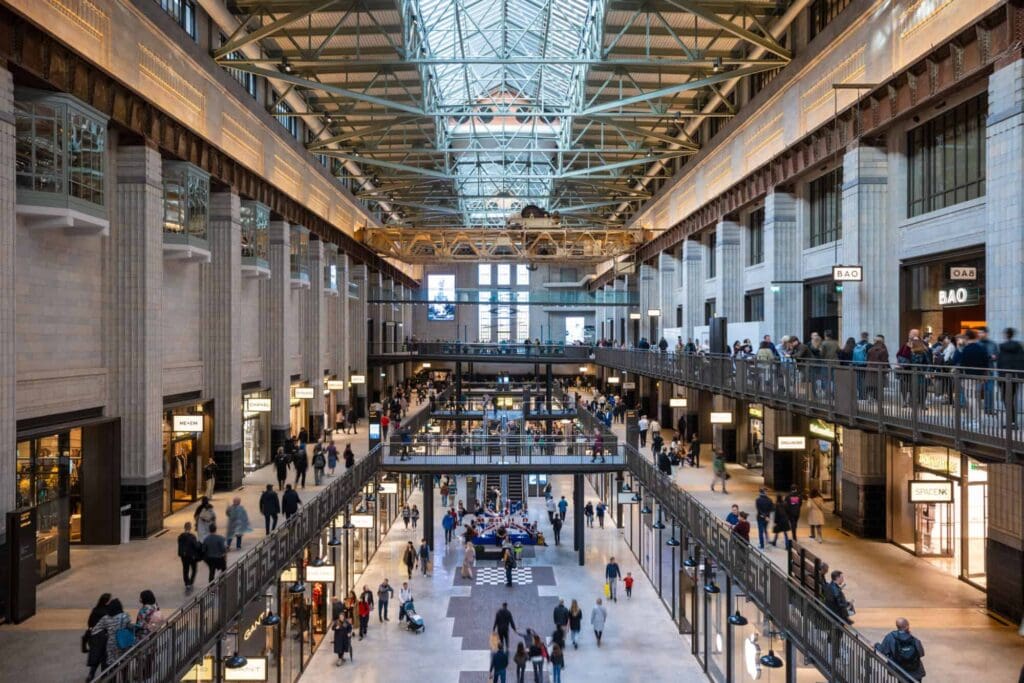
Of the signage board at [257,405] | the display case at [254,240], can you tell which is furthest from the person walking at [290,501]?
the display case at [254,240]

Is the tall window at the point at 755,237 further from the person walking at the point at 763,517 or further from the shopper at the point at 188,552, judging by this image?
the shopper at the point at 188,552

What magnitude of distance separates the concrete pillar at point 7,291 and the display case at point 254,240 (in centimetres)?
1240

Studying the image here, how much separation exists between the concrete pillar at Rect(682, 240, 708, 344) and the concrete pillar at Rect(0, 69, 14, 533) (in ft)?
93.2

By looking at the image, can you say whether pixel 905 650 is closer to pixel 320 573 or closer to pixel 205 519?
pixel 205 519

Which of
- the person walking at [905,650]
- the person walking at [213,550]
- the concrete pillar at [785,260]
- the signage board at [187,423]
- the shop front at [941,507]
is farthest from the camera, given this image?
the concrete pillar at [785,260]

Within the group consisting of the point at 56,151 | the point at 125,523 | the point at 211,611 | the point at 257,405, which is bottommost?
the point at 125,523

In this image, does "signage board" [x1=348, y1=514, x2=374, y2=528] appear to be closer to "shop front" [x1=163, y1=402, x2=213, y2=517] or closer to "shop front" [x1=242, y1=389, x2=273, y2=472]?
"shop front" [x1=163, y1=402, x2=213, y2=517]

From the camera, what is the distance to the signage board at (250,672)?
12.7m

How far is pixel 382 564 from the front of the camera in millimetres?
28422

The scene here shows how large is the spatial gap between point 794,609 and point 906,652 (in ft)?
7.73

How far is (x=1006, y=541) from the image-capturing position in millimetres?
13156

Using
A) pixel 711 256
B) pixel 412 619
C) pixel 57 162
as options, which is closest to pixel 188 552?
pixel 57 162

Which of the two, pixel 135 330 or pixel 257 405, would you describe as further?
pixel 257 405

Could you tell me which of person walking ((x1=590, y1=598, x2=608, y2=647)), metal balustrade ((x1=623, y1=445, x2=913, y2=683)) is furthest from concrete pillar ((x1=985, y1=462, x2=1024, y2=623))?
person walking ((x1=590, y1=598, x2=608, y2=647))
